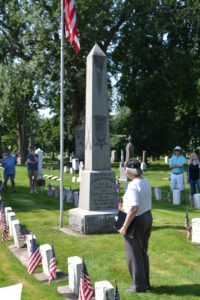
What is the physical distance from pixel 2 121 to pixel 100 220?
36.4 metres

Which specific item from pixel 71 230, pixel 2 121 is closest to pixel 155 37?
pixel 2 121

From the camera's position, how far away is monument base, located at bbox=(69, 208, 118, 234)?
9680 millimetres

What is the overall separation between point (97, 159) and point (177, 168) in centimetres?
435

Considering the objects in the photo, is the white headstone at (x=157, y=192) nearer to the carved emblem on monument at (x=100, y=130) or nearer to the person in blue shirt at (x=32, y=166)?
the person in blue shirt at (x=32, y=166)

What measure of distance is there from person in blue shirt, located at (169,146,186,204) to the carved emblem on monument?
3927 mm

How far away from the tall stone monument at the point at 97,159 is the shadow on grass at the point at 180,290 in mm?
3625

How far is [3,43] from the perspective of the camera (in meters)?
33.9

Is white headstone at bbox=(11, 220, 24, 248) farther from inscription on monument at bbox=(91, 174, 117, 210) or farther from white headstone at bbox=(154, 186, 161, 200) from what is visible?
white headstone at bbox=(154, 186, 161, 200)

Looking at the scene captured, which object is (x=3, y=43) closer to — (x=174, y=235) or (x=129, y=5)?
(x=129, y=5)

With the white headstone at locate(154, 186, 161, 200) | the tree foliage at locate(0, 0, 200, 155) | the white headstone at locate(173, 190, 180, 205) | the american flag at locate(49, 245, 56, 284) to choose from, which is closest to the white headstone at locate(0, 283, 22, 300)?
the american flag at locate(49, 245, 56, 284)

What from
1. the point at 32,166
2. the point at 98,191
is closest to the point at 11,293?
the point at 98,191

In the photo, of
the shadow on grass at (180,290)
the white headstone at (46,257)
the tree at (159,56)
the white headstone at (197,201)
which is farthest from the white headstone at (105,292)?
the tree at (159,56)

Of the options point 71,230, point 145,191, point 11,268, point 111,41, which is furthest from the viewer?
point 111,41

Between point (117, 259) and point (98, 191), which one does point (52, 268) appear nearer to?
point (117, 259)
